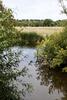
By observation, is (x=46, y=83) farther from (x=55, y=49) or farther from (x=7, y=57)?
(x=7, y=57)

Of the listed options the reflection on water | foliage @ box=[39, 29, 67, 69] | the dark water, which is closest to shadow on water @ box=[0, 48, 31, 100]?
the reflection on water

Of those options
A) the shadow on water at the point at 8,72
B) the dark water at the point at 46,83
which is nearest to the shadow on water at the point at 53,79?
the dark water at the point at 46,83

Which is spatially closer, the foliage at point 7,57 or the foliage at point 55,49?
the foliage at point 7,57

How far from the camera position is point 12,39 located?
32.9 feet

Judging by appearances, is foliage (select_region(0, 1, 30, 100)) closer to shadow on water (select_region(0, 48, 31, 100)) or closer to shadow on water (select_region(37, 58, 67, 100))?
shadow on water (select_region(0, 48, 31, 100))

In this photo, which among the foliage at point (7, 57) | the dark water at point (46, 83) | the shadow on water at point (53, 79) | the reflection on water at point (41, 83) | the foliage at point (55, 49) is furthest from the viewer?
the foliage at point (55, 49)

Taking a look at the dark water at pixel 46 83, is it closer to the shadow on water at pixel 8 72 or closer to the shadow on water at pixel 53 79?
the shadow on water at pixel 53 79

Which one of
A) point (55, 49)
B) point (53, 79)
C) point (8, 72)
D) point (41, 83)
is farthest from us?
point (55, 49)

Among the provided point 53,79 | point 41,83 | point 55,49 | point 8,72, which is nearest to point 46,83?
point 41,83

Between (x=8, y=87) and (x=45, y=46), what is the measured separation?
13.9 meters

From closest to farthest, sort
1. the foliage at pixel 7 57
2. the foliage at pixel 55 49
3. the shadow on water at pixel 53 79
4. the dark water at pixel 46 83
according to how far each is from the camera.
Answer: the foliage at pixel 7 57
the dark water at pixel 46 83
the shadow on water at pixel 53 79
the foliage at pixel 55 49

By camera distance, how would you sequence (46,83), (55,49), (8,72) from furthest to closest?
1. (55,49)
2. (46,83)
3. (8,72)

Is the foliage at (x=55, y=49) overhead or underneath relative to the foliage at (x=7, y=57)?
underneath

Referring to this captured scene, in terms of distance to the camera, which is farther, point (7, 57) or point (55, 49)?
point (55, 49)
